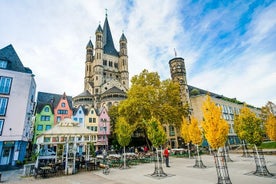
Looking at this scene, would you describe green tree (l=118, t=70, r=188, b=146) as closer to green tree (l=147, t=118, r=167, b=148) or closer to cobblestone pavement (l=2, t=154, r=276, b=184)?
green tree (l=147, t=118, r=167, b=148)

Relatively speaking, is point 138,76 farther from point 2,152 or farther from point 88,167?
point 2,152

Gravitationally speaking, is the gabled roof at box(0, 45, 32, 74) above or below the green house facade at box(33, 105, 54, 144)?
above

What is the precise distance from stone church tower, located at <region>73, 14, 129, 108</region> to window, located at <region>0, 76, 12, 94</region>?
33066 mm

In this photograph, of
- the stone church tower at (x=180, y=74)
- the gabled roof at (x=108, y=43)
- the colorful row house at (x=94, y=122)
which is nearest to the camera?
the colorful row house at (x=94, y=122)

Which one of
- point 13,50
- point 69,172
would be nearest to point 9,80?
point 13,50

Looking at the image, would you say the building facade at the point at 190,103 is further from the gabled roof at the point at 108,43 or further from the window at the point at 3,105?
the gabled roof at the point at 108,43

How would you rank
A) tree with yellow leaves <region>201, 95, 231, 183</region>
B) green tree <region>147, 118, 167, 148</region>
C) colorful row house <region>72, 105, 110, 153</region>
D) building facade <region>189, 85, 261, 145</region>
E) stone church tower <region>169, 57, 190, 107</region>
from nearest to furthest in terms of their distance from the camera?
tree with yellow leaves <region>201, 95, 231, 183</region> → green tree <region>147, 118, 167, 148</region> → colorful row house <region>72, 105, 110, 153</region> → building facade <region>189, 85, 261, 145</region> → stone church tower <region>169, 57, 190, 107</region>

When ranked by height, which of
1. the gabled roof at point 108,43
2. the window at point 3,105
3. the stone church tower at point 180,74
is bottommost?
the window at point 3,105

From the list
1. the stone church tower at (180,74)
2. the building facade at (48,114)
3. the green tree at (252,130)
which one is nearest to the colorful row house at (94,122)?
the building facade at (48,114)

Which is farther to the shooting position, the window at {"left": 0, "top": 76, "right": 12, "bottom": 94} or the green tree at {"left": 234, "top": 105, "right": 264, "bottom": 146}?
the window at {"left": 0, "top": 76, "right": 12, "bottom": 94}

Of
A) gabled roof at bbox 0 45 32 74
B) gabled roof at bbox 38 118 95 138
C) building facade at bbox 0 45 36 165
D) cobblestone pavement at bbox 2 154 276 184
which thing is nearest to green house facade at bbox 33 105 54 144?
building facade at bbox 0 45 36 165

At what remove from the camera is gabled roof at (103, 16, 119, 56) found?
75863 millimetres

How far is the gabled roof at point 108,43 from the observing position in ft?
249

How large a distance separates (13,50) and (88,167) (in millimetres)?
21862
